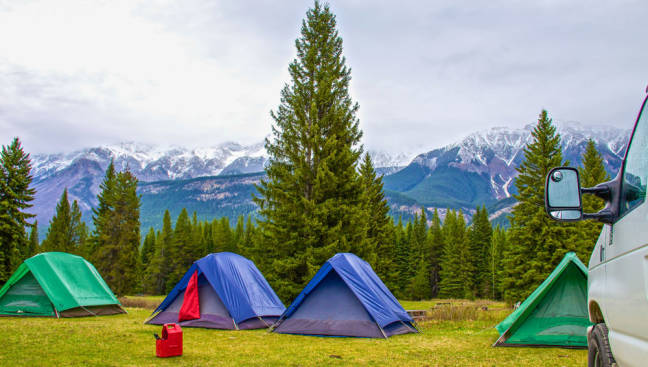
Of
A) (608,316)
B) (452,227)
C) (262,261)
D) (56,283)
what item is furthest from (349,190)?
(452,227)

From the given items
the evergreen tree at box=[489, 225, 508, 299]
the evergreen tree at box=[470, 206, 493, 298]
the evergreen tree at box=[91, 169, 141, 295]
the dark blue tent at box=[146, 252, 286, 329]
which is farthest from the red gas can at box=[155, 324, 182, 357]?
the evergreen tree at box=[470, 206, 493, 298]

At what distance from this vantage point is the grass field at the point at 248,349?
27.1ft

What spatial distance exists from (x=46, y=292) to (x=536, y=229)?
30115 mm

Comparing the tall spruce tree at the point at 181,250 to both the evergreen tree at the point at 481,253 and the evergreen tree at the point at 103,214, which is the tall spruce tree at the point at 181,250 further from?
the evergreen tree at the point at 481,253

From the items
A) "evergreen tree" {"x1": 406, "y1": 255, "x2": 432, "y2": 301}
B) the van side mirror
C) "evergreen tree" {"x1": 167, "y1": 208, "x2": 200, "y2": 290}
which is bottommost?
"evergreen tree" {"x1": 406, "y1": 255, "x2": 432, "y2": 301}

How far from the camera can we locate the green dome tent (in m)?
15.0

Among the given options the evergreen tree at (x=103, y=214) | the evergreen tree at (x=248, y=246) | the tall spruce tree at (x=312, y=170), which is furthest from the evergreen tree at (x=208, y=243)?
the tall spruce tree at (x=312, y=170)

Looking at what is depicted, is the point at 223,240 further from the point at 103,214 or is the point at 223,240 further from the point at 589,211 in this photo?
the point at 589,211

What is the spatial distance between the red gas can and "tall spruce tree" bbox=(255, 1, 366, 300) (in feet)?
37.3

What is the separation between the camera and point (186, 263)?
6925 centimetres

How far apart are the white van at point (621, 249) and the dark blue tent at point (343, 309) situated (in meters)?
8.12

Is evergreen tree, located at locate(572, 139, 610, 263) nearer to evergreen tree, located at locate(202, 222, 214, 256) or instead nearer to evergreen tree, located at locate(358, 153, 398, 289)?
evergreen tree, located at locate(358, 153, 398, 289)

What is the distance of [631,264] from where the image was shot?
109 inches

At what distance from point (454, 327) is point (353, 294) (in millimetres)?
5164
